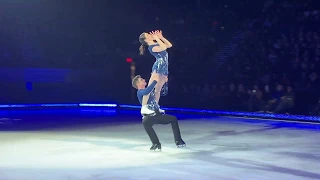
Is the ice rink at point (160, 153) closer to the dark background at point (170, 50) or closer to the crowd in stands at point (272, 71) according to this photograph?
the crowd in stands at point (272, 71)

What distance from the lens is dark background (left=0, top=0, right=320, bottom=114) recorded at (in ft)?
51.2

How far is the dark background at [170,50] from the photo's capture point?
51.2 feet

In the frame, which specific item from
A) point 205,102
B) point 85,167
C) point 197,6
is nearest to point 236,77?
point 205,102

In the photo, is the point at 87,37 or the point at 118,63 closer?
the point at 118,63

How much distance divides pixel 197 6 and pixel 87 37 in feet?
16.0

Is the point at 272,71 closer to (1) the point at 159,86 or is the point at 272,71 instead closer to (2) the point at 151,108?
(1) the point at 159,86

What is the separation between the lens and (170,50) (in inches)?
766

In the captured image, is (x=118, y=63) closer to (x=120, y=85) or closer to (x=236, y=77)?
(x=120, y=85)

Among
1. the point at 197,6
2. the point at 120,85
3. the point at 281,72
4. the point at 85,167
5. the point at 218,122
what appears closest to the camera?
the point at 85,167

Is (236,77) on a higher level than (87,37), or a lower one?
lower

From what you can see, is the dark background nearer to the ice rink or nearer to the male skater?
the ice rink

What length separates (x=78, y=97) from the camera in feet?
65.6

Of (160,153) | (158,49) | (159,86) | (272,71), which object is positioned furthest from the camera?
(272,71)

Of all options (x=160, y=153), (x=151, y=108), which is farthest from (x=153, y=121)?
(x=160, y=153)
